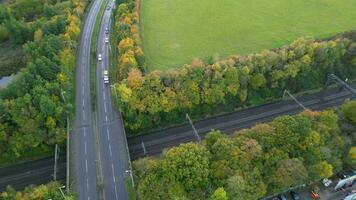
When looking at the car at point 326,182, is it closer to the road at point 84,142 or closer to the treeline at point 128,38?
the road at point 84,142

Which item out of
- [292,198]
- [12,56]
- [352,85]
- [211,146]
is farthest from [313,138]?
[12,56]

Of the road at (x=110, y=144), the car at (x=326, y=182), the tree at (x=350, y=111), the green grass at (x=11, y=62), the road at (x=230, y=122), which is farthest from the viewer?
the green grass at (x=11, y=62)

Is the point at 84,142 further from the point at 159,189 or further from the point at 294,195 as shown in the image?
the point at 294,195

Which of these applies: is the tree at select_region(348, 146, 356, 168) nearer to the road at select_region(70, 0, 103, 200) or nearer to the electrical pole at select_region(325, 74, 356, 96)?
the electrical pole at select_region(325, 74, 356, 96)

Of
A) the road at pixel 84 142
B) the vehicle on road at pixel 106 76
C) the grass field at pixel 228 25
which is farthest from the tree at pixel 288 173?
the vehicle on road at pixel 106 76

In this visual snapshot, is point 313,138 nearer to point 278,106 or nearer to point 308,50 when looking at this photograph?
point 278,106

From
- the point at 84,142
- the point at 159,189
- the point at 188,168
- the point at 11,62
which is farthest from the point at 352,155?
the point at 11,62
